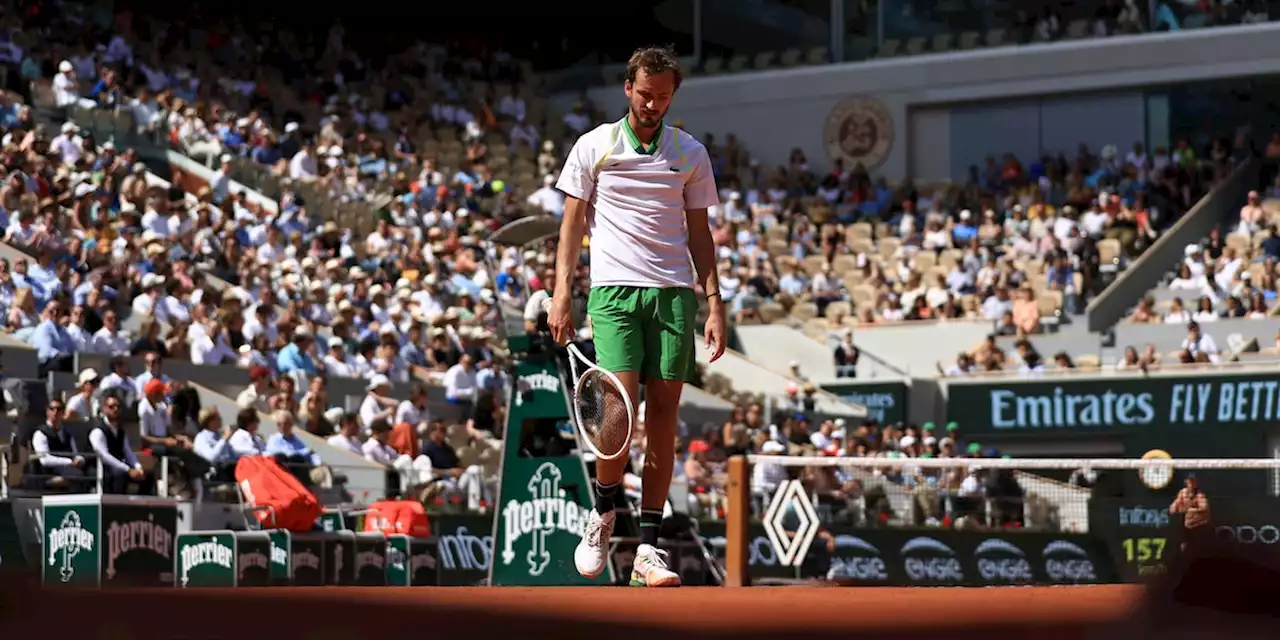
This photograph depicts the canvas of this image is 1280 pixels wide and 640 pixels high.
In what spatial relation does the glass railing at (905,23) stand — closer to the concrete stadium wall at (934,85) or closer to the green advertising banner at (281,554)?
the concrete stadium wall at (934,85)

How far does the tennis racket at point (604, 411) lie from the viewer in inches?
283

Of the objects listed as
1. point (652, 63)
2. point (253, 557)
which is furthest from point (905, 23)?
point (652, 63)

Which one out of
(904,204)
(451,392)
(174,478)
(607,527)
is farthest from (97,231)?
(904,204)

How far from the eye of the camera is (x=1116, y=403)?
25422 mm

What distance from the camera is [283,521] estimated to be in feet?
42.8

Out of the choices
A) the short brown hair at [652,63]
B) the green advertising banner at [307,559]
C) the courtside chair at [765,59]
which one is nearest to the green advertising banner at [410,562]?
the green advertising banner at [307,559]

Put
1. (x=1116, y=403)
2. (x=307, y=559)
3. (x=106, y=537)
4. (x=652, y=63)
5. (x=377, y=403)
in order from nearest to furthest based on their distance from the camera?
(x=652, y=63)
(x=106, y=537)
(x=307, y=559)
(x=377, y=403)
(x=1116, y=403)

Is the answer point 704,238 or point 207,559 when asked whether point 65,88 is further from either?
point 704,238

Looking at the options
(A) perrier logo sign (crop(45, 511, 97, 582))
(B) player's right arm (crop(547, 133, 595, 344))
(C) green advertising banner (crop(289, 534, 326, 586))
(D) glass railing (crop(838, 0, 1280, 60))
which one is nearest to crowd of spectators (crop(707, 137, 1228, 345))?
(D) glass railing (crop(838, 0, 1280, 60))

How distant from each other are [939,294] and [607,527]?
21.6m

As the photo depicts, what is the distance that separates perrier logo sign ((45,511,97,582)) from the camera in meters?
11.9

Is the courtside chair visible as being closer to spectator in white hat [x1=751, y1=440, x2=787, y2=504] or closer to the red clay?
spectator in white hat [x1=751, y1=440, x2=787, y2=504]

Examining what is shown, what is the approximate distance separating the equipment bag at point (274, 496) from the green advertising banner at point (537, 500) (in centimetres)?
158

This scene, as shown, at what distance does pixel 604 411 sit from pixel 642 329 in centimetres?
36
